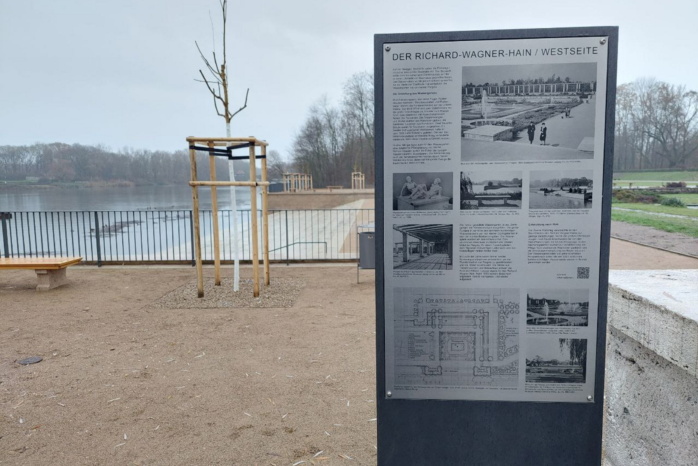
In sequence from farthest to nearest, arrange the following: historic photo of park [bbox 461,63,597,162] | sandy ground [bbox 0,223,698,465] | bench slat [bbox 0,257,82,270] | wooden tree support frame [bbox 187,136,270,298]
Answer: bench slat [bbox 0,257,82,270]
wooden tree support frame [bbox 187,136,270,298]
sandy ground [bbox 0,223,698,465]
historic photo of park [bbox 461,63,597,162]

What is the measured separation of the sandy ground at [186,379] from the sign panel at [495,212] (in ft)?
5.00

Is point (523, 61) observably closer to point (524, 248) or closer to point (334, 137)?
point (524, 248)

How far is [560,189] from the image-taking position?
7.50 ft

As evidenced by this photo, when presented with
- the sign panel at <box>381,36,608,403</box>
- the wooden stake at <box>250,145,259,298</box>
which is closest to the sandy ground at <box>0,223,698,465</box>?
the wooden stake at <box>250,145,259,298</box>

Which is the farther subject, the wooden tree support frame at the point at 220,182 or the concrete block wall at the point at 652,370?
the wooden tree support frame at the point at 220,182

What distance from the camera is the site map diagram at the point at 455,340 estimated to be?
2.38 meters

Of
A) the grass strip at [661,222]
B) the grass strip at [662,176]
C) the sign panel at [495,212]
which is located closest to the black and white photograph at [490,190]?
the sign panel at [495,212]

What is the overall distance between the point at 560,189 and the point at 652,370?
2.81ft

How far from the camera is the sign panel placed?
2.24 m

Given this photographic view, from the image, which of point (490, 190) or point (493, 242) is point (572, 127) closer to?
point (490, 190)

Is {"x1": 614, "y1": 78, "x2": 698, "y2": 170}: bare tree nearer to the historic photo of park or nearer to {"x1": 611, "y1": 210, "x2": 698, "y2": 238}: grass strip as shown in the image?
{"x1": 611, "y1": 210, "x2": 698, "y2": 238}: grass strip

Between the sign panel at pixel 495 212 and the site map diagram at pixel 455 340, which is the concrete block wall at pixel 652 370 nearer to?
the sign panel at pixel 495 212

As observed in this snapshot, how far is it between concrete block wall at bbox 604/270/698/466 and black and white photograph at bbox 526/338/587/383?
0.14 meters

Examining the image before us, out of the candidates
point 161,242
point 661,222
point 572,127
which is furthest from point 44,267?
point 661,222
